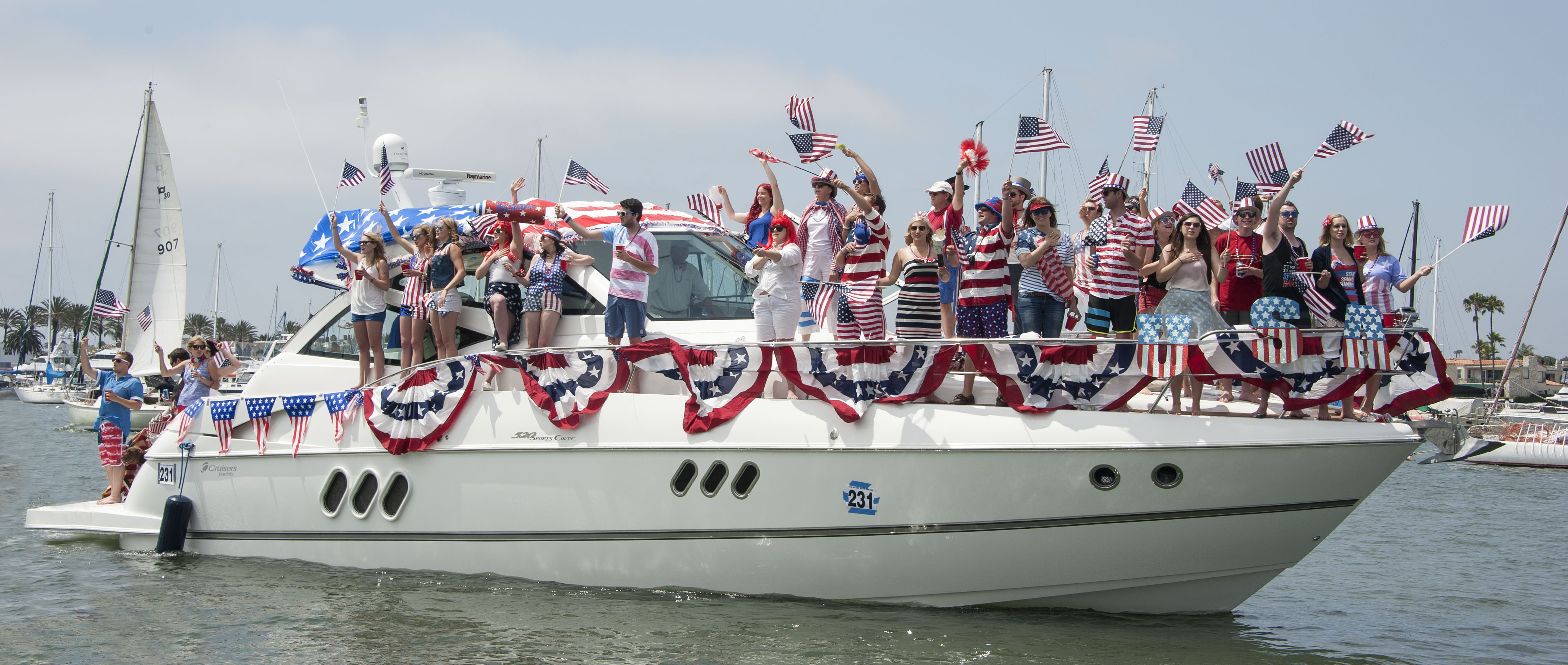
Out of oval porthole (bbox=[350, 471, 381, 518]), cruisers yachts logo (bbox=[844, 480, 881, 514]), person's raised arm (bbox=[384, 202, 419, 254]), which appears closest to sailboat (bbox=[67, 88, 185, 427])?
person's raised arm (bbox=[384, 202, 419, 254])

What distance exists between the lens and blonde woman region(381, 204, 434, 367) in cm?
910

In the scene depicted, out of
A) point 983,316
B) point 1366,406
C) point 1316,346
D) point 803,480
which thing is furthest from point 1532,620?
point 803,480

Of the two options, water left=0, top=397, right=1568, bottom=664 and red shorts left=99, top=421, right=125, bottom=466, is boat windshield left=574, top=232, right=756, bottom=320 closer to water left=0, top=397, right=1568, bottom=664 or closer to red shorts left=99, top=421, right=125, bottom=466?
water left=0, top=397, right=1568, bottom=664

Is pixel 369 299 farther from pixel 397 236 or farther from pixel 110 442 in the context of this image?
pixel 110 442

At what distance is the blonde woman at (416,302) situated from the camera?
910 centimetres

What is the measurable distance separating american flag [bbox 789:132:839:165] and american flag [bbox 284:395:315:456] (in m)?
4.43

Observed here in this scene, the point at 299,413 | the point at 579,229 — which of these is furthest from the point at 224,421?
the point at 579,229

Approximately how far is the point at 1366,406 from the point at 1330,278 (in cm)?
99

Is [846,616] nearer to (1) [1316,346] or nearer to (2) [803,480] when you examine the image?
(2) [803,480]

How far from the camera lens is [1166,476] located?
647 cm

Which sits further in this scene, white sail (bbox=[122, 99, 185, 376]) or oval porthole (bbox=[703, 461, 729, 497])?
white sail (bbox=[122, 99, 185, 376])

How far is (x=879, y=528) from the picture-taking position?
693 cm

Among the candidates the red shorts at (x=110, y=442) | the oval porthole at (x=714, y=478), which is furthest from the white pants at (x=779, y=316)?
the red shorts at (x=110, y=442)

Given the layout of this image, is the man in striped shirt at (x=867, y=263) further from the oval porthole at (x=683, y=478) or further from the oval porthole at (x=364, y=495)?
the oval porthole at (x=364, y=495)
